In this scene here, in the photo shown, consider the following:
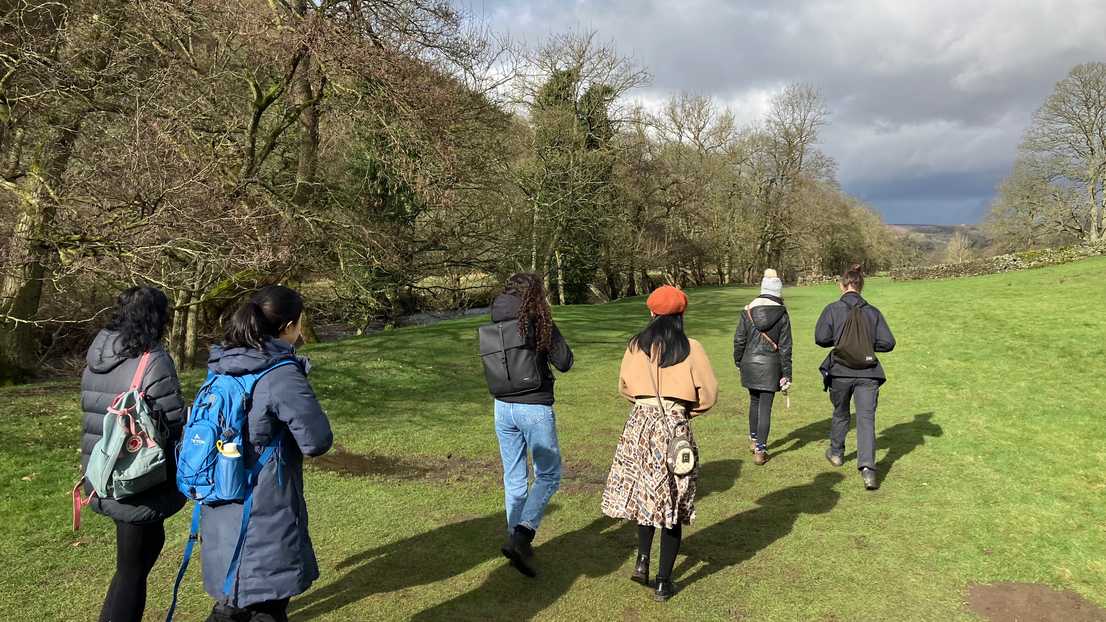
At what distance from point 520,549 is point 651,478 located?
45.4 inches

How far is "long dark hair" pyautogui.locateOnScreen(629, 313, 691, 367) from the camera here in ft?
13.7

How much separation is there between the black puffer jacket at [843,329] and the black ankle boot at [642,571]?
10.5 ft

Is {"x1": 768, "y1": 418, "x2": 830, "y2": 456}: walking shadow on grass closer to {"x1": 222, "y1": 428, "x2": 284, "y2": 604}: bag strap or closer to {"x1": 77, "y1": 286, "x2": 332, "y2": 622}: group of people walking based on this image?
→ {"x1": 77, "y1": 286, "x2": 332, "y2": 622}: group of people walking

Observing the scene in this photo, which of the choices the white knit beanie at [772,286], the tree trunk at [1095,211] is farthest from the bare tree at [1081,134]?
the white knit beanie at [772,286]

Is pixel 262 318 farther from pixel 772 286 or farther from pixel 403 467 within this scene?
pixel 772 286

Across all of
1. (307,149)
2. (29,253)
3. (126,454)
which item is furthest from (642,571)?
(307,149)

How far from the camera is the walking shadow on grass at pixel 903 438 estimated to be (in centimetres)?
736

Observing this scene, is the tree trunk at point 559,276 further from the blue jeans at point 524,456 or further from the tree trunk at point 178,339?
the blue jeans at point 524,456

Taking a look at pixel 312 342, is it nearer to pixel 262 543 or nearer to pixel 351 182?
pixel 351 182

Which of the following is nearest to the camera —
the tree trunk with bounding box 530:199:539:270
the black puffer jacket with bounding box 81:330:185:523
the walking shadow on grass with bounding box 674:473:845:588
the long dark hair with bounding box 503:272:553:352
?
the black puffer jacket with bounding box 81:330:185:523

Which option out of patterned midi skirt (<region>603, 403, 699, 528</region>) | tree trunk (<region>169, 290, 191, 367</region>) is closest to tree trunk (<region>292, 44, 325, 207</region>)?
tree trunk (<region>169, 290, 191, 367</region>)

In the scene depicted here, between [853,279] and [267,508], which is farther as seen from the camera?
[853,279]

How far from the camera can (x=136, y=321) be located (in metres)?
3.42

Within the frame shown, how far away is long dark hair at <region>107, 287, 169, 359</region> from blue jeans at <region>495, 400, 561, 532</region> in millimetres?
2194
